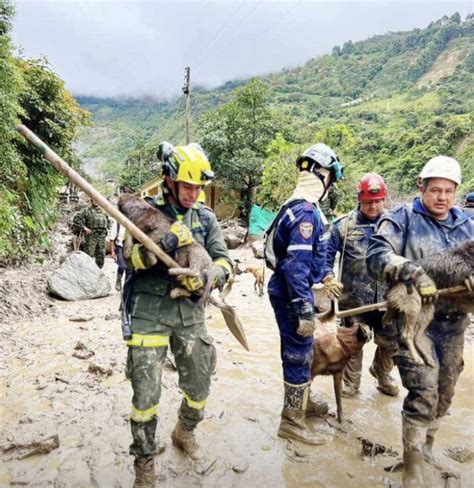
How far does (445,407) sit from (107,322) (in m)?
4.84

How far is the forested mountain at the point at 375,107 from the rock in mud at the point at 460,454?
10.8m

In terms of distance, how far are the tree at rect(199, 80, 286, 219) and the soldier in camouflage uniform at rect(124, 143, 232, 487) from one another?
19.3 meters

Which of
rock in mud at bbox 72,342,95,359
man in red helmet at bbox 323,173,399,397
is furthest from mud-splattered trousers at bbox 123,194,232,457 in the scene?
rock in mud at bbox 72,342,95,359

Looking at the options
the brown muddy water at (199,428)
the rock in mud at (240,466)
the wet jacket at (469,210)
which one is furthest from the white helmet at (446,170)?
the wet jacket at (469,210)

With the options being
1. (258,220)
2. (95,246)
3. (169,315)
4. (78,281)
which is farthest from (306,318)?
(258,220)

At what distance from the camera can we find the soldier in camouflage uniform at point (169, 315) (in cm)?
261

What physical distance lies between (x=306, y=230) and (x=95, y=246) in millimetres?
7029

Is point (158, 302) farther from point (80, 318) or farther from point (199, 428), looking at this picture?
point (80, 318)

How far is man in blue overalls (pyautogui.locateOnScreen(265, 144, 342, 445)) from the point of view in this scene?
3090 mm

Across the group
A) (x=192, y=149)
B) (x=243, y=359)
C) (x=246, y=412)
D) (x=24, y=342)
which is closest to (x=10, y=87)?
(x=24, y=342)

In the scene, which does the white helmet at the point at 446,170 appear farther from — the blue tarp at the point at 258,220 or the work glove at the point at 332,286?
the blue tarp at the point at 258,220

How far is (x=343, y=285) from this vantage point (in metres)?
4.23

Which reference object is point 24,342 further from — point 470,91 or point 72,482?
point 470,91

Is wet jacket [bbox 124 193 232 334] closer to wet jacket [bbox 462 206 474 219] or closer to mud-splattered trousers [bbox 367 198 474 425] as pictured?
mud-splattered trousers [bbox 367 198 474 425]
